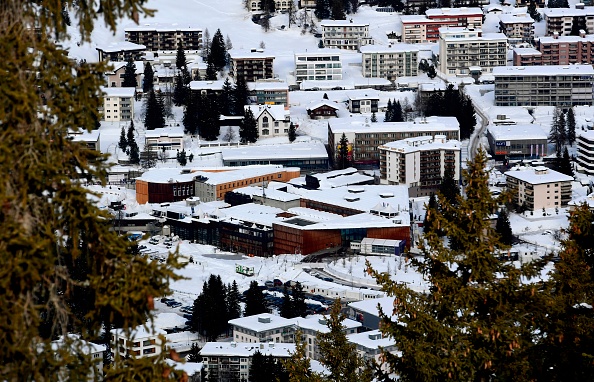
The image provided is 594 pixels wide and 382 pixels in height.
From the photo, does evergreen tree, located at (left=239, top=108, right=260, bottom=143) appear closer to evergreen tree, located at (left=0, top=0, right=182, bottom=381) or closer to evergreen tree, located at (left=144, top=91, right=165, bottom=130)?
evergreen tree, located at (left=144, top=91, right=165, bottom=130)

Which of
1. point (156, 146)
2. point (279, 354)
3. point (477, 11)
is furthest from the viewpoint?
point (477, 11)

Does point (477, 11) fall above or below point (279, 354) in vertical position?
above

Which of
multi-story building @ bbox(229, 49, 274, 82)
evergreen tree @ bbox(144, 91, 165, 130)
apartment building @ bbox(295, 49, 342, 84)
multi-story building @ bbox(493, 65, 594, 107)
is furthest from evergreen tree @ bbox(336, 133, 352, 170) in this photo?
apartment building @ bbox(295, 49, 342, 84)

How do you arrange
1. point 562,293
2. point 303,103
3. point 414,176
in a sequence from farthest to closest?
point 303,103 < point 414,176 < point 562,293

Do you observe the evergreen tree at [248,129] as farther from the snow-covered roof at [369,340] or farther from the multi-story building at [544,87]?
the snow-covered roof at [369,340]

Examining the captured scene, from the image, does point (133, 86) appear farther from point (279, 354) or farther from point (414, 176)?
point (279, 354)

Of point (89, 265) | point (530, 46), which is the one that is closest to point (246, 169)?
point (530, 46)

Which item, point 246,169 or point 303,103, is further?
point 303,103
